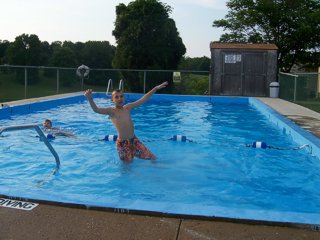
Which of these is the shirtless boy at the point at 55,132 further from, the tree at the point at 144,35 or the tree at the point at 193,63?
the tree at the point at 193,63

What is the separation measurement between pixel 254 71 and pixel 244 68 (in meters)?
0.50

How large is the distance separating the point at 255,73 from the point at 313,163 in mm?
13588

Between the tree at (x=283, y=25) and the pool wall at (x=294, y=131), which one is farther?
the tree at (x=283, y=25)

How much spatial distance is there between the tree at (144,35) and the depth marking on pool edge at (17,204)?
28.4 meters

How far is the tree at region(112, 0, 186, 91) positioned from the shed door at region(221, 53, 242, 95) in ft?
40.1

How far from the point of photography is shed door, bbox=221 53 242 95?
781 inches

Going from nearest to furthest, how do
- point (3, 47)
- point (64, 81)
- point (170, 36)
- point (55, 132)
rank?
point (55, 132) → point (64, 81) → point (170, 36) → point (3, 47)

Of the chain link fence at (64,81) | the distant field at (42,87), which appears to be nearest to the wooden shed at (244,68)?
the chain link fence at (64,81)

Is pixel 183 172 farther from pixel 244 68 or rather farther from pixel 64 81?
pixel 64 81

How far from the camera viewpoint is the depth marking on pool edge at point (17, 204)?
134 inches

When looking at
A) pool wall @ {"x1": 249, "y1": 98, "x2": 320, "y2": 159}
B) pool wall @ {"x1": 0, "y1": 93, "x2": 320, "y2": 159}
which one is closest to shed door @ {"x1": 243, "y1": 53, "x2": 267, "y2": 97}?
pool wall @ {"x1": 0, "y1": 93, "x2": 320, "y2": 159}

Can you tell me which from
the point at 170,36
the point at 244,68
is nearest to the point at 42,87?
the point at 244,68

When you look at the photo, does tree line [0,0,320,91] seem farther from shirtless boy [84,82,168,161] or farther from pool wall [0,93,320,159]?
shirtless boy [84,82,168,161]

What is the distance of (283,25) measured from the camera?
89.0 feet
